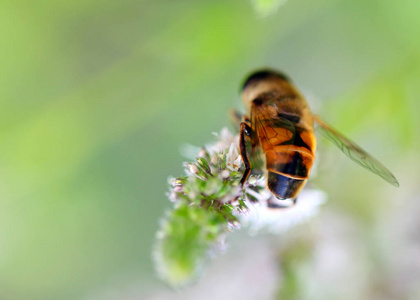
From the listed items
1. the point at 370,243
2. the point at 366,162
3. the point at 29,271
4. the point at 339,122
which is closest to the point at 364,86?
the point at 339,122

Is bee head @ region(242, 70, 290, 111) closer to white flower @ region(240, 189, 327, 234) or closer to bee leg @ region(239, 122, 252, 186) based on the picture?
bee leg @ region(239, 122, 252, 186)

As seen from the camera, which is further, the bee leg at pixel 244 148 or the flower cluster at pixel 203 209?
the bee leg at pixel 244 148

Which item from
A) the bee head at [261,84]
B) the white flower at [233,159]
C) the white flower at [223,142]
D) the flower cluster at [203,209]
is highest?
the bee head at [261,84]

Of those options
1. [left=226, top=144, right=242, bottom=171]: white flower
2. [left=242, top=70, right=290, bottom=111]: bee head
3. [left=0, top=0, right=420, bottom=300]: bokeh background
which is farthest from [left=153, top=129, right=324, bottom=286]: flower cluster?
[left=0, top=0, right=420, bottom=300]: bokeh background

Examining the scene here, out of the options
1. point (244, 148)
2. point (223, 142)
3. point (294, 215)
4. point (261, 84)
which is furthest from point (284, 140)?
point (294, 215)

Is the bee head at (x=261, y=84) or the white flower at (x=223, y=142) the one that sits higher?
the bee head at (x=261, y=84)

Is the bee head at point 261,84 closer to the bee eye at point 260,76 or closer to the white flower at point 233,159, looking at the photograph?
the bee eye at point 260,76

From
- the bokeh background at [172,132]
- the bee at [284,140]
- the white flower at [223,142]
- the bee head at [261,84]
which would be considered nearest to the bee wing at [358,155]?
the bee at [284,140]

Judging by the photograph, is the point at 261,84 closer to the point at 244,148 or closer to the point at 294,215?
the point at 244,148
